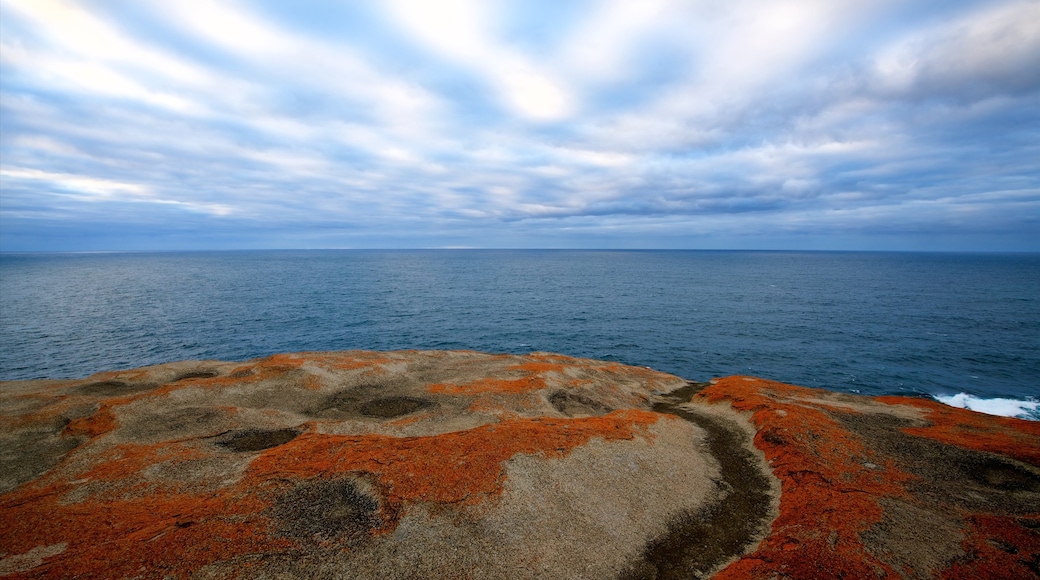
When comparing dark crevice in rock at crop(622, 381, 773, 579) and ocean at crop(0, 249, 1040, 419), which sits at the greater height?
dark crevice in rock at crop(622, 381, 773, 579)

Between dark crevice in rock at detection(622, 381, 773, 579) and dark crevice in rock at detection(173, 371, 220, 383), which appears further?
dark crevice in rock at detection(173, 371, 220, 383)

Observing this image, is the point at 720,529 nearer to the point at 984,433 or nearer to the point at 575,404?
the point at 575,404

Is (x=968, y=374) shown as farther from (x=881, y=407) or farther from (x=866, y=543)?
(x=866, y=543)

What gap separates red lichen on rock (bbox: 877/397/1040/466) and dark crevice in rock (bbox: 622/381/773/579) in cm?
1140

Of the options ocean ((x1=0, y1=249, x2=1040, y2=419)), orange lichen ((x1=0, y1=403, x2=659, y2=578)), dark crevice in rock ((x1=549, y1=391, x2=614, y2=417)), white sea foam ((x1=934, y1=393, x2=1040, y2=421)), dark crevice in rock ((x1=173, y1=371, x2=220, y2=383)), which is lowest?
white sea foam ((x1=934, y1=393, x2=1040, y2=421))

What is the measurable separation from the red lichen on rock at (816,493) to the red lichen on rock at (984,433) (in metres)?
5.26

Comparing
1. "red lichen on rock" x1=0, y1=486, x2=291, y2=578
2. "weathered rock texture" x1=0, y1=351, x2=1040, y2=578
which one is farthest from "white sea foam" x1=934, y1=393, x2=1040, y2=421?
"red lichen on rock" x1=0, y1=486, x2=291, y2=578

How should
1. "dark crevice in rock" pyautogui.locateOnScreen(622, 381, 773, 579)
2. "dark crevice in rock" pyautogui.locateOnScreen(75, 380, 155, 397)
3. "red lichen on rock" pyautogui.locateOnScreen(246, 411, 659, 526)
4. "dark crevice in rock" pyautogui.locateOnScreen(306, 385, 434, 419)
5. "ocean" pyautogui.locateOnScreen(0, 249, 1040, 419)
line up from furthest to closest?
1. "ocean" pyautogui.locateOnScreen(0, 249, 1040, 419)
2. "dark crevice in rock" pyautogui.locateOnScreen(75, 380, 155, 397)
3. "dark crevice in rock" pyautogui.locateOnScreen(306, 385, 434, 419)
4. "red lichen on rock" pyautogui.locateOnScreen(246, 411, 659, 526)
5. "dark crevice in rock" pyautogui.locateOnScreen(622, 381, 773, 579)

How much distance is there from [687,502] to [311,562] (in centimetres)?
1522

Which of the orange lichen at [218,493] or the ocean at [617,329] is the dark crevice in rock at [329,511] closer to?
the orange lichen at [218,493]

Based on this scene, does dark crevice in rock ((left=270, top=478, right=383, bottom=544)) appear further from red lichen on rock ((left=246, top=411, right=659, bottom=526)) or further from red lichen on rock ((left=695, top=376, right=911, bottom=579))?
red lichen on rock ((left=695, top=376, right=911, bottom=579))

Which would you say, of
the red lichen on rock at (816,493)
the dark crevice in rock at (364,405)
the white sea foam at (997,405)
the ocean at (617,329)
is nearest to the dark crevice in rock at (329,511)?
the dark crevice in rock at (364,405)

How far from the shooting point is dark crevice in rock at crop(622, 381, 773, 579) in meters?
15.0

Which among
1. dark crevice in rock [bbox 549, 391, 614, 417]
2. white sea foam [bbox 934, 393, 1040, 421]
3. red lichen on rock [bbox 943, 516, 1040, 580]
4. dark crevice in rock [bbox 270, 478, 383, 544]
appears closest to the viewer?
red lichen on rock [bbox 943, 516, 1040, 580]
